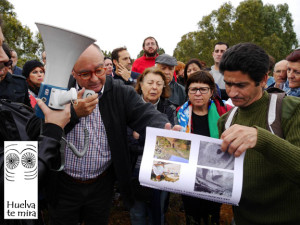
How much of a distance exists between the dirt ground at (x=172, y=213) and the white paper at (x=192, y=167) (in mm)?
2190

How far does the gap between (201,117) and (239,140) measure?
1909 millimetres

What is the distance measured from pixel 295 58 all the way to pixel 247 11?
24.7 m

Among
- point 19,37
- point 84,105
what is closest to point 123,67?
point 84,105

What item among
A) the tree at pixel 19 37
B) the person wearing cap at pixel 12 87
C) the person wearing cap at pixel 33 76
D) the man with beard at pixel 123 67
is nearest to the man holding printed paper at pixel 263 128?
the man with beard at pixel 123 67

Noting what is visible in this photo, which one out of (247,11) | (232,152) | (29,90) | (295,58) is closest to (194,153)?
(232,152)

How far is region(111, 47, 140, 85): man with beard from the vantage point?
4.73 metres

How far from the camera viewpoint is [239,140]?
1433 millimetres

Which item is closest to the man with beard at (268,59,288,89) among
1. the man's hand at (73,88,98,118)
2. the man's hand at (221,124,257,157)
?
the man's hand at (221,124,257,157)

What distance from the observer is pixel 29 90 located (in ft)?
14.1

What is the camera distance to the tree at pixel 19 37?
17.1 m

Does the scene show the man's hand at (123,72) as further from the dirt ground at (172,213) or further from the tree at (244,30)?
the tree at (244,30)

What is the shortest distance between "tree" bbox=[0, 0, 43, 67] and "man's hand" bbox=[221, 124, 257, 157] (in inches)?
700

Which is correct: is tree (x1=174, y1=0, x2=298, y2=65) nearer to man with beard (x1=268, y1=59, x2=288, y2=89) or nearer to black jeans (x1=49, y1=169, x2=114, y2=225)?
man with beard (x1=268, y1=59, x2=288, y2=89)

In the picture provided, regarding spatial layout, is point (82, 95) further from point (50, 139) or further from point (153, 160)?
point (153, 160)
